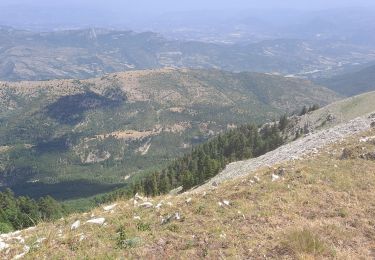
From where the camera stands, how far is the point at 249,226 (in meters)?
20.3

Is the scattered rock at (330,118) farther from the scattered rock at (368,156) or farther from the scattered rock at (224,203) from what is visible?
the scattered rock at (224,203)

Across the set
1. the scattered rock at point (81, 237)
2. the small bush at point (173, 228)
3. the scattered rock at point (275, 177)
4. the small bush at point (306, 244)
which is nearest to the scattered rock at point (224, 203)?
the small bush at point (173, 228)

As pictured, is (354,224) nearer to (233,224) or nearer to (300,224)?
(300,224)

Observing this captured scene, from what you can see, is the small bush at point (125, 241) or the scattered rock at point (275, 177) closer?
the small bush at point (125, 241)

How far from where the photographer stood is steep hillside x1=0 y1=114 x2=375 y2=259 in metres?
18.2

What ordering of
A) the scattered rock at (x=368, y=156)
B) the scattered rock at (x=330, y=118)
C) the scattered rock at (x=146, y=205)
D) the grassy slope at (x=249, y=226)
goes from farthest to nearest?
the scattered rock at (x=330, y=118) → the scattered rock at (x=368, y=156) → the scattered rock at (x=146, y=205) → the grassy slope at (x=249, y=226)

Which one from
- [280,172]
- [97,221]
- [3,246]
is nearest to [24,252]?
[3,246]

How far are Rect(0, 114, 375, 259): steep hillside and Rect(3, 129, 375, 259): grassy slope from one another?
44 millimetres

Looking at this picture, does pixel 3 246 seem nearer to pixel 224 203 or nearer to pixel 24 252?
pixel 24 252

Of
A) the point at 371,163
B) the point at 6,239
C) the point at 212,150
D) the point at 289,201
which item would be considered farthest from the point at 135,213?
the point at 212,150

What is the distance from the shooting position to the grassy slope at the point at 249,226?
18.2 meters

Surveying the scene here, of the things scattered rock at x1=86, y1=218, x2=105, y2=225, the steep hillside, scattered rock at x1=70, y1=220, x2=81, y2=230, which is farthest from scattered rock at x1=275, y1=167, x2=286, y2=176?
A: scattered rock at x1=70, y1=220, x2=81, y2=230

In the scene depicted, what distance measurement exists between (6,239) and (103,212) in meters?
5.30

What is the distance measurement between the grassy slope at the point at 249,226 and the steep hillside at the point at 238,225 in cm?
4
